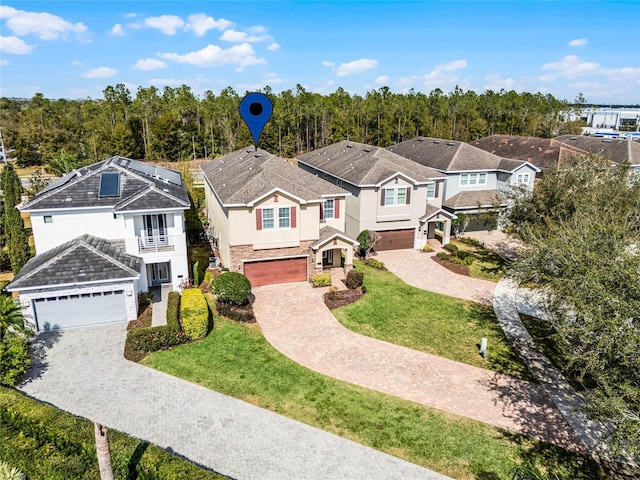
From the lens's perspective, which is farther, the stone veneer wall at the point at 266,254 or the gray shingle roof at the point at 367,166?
the gray shingle roof at the point at 367,166

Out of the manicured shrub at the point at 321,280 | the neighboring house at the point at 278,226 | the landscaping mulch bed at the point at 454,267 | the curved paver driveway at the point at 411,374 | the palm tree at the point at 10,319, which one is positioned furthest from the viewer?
the landscaping mulch bed at the point at 454,267

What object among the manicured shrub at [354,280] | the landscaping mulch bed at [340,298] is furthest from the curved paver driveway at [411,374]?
the manicured shrub at [354,280]

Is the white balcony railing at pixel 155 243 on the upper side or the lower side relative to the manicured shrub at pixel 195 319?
upper

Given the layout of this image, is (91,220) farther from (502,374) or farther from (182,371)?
(502,374)

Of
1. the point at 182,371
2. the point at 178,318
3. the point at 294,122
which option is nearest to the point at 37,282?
the point at 178,318

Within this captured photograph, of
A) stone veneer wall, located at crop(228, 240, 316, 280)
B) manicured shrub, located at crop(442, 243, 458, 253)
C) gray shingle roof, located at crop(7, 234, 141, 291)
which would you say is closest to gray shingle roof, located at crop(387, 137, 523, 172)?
manicured shrub, located at crop(442, 243, 458, 253)

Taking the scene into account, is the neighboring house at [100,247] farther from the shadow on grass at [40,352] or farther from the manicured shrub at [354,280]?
the manicured shrub at [354,280]

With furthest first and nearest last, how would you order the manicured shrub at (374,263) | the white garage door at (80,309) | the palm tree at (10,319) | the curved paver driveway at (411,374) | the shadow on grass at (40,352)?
1. the manicured shrub at (374,263)
2. the white garage door at (80,309)
3. the palm tree at (10,319)
4. the shadow on grass at (40,352)
5. the curved paver driveway at (411,374)
